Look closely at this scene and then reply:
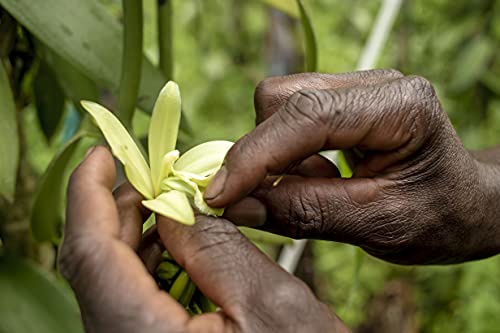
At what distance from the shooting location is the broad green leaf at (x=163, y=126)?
1.89 feet

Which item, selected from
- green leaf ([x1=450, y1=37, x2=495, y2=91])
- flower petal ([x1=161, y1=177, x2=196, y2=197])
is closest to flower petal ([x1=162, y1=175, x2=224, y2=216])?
flower petal ([x1=161, y1=177, x2=196, y2=197])

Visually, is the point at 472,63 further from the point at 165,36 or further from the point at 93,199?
the point at 93,199

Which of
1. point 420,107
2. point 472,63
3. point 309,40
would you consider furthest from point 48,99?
point 472,63

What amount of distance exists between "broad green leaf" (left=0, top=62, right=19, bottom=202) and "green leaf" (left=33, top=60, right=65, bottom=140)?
0.26 m

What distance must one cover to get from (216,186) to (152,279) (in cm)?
8

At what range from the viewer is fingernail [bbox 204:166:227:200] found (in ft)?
1.75

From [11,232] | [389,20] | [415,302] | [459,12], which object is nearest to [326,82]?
[11,232]

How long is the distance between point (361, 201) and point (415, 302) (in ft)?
3.87

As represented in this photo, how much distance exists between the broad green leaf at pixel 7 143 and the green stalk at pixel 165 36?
20cm

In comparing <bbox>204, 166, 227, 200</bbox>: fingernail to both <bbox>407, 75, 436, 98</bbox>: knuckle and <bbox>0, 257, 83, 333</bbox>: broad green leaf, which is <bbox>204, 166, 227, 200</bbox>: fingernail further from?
<bbox>0, 257, 83, 333</bbox>: broad green leaf

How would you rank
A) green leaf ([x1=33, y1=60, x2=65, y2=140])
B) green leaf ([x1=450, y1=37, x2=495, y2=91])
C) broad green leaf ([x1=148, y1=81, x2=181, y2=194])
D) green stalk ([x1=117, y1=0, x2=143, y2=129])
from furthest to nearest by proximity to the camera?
green leaf ([x1=450, y1=37, x2=495, y2=91])
green leaf ([x1=33, y1=60, x2=65, y2=140])
green stalk ([x1=117, y1=0, x2=143, y2=129])
broad green leaf ([x1=148, y1=81, x2=181, y2=194])

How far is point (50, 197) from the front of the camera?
82 cm

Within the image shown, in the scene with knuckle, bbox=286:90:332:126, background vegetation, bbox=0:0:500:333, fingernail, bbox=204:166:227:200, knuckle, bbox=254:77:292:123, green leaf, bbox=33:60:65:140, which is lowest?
background vegetation, bbox=0:0:500:333

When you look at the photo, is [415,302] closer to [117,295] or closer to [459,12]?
[459,12]
